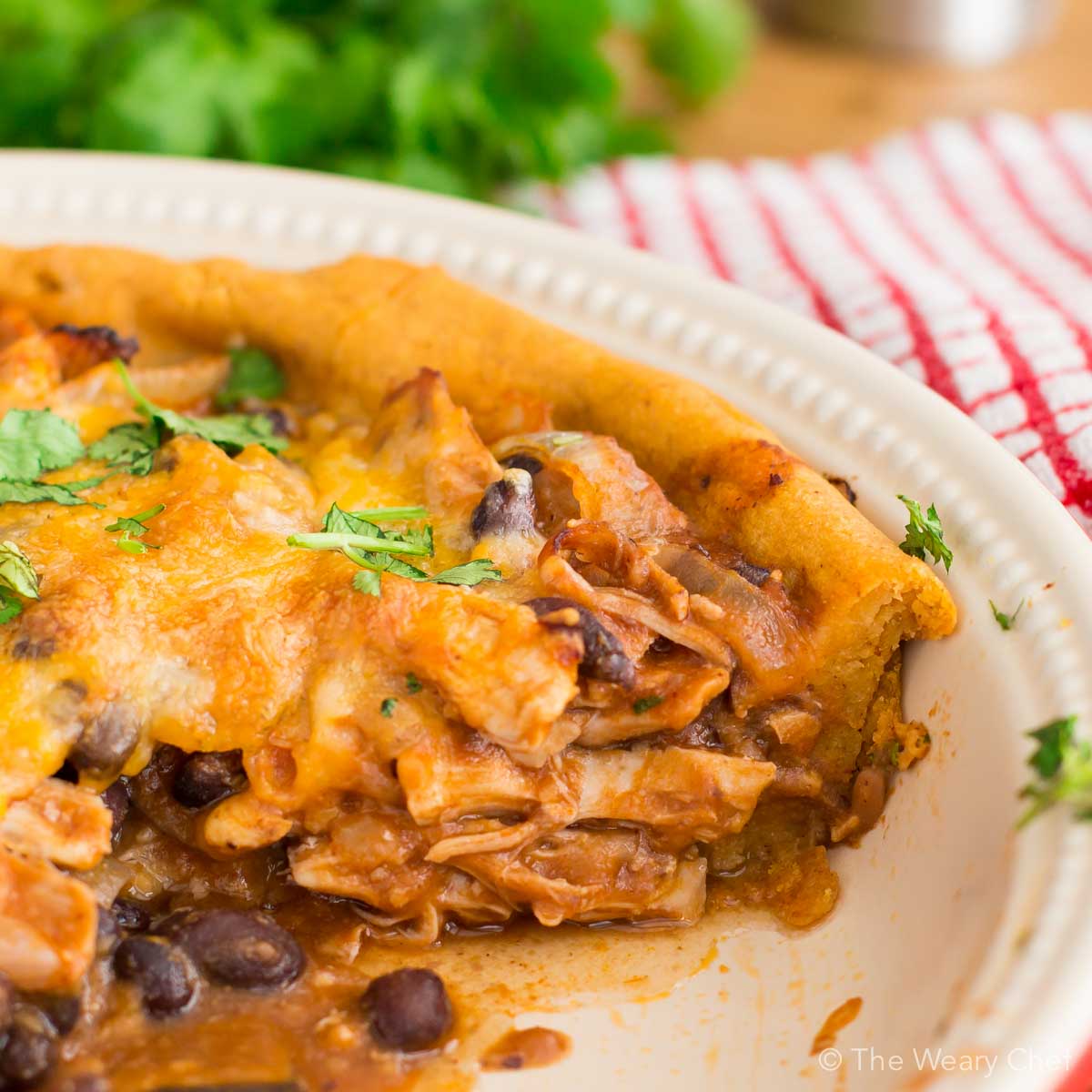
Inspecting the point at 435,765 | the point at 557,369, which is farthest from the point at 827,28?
the point at 435,765

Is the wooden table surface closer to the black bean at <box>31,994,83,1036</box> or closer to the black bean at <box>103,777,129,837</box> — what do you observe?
the black bean at <box>103,777,129,837</box>

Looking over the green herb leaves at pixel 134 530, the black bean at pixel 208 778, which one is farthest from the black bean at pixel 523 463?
the black bean at pixel 208 778

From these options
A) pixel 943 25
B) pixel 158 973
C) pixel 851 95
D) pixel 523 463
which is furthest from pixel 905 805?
pixel 943 25

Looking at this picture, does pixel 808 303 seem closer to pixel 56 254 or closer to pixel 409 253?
pixel 409 253

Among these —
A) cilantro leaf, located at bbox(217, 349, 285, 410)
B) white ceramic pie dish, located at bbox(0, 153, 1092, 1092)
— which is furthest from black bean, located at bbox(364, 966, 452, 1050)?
cilantro leaf, located at bbox(217, 349, 285, 410)

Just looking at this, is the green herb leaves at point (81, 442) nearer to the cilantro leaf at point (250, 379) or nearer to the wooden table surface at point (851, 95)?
the cilantro leaf at point (250, 379)
